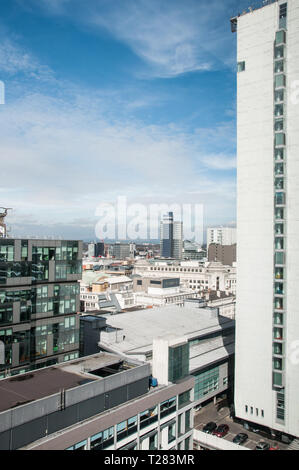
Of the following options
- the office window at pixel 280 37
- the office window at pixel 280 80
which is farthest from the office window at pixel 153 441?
the office window at pixel 280 37

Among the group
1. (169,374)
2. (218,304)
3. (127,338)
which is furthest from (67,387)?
(218,304)

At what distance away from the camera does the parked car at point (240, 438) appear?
3206 cm

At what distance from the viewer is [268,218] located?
1358 inches

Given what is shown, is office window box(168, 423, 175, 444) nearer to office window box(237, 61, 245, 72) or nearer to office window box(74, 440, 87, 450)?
office window box(74, 440, 87, 450)

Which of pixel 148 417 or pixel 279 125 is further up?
pixel 279 125

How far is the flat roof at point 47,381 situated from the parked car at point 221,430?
16477 mm

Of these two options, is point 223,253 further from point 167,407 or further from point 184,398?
point 167,407

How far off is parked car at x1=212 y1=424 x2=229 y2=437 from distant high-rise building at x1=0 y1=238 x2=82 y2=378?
47.5 ft

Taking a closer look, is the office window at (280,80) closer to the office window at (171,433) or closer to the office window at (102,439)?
the office window at (171,433)

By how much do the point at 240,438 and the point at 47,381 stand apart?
21366 mm

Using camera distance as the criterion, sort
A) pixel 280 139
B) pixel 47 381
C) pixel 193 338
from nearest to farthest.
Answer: pixel 47 381 → pixel 280 139 → pixel 193 338

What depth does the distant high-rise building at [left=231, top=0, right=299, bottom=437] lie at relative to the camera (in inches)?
1299

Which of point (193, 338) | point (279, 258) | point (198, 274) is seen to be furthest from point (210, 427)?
point (198, 274)

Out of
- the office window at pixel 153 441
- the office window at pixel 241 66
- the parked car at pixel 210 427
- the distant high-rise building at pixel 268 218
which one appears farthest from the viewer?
the office window at pixel 241 66
